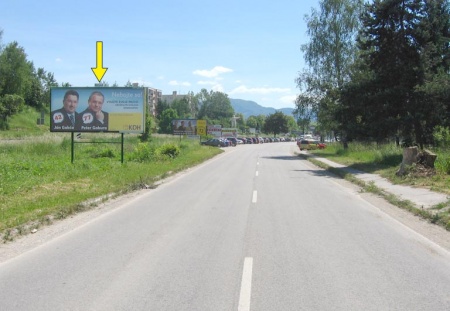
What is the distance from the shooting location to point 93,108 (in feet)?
78.6

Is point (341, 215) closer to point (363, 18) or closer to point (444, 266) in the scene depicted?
point (444, 266)

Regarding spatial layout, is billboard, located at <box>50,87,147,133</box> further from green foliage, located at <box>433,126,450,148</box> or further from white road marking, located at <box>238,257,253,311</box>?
white road marking, located at <box>238,257,253,311</box>

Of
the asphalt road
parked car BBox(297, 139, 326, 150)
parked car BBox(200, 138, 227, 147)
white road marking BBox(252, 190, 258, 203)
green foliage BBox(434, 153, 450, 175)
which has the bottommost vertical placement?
parked car BBox(200, 138, 227, 147)

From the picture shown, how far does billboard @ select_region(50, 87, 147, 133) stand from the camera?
23922 millimetres

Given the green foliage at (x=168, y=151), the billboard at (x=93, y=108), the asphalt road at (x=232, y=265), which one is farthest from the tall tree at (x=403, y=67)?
the asphalt road at (x=232, y=265)

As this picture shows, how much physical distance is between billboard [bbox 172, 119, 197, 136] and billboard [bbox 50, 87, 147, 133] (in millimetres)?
46194

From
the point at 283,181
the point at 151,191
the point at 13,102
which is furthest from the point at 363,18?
the point at 13,102

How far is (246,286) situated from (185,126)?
65.8 metres

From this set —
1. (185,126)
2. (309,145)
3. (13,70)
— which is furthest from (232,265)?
(13,70)

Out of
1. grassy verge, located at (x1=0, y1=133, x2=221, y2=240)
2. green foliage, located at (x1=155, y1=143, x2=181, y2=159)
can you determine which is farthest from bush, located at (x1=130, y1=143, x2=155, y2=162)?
grassy verge, located at (x1=0, y1=133, x2=221, y2=240)

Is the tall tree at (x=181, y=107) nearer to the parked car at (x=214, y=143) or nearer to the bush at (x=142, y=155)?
the parked car at (x=214, y=143)

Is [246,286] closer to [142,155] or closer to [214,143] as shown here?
[142,155]

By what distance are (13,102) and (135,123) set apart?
2500 inches

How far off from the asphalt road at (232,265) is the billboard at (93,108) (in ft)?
43.9
